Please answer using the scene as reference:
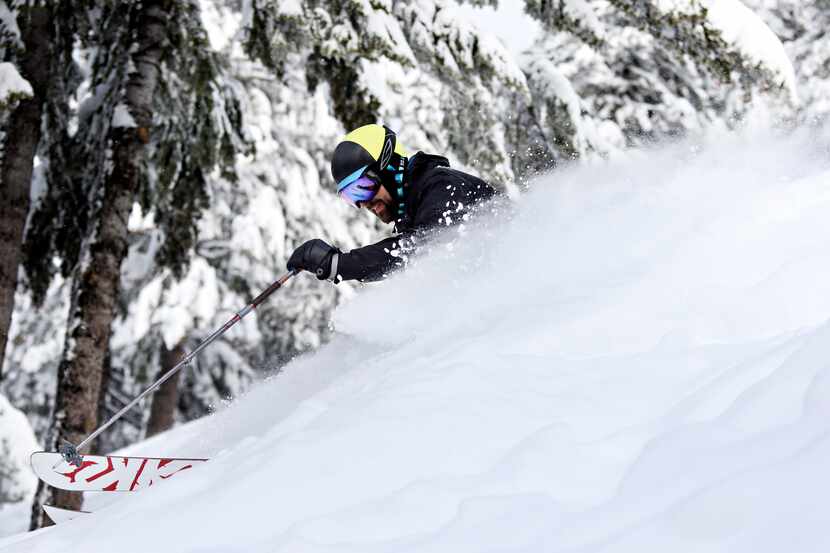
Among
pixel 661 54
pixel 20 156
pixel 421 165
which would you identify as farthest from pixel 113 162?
pixel 661 54

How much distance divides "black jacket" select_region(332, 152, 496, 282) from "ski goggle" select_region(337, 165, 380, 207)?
297 mm

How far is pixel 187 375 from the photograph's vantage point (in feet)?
54.8

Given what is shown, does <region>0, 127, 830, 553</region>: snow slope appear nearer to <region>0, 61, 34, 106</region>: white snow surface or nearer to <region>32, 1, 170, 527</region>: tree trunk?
<region>32, 1, 170, 527</region>: tree trunk

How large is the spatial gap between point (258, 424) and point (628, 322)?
7.01 feet

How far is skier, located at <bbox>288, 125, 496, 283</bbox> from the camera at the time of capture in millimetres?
4641

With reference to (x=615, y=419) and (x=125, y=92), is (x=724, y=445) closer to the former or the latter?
(x=615, y=419)

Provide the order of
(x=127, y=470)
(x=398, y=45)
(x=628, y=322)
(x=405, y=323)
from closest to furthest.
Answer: (x=628, y=322), (x=127, y=470), (x=405, y=323), (x=398, y=45)

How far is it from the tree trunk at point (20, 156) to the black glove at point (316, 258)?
318 centimetres

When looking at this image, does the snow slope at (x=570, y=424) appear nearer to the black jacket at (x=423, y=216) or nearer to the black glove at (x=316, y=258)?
the black jacket at (x=423, y=216)

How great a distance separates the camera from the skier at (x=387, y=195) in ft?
15.2

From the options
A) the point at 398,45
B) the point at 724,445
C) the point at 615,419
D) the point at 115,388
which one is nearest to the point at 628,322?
the point at 615,419

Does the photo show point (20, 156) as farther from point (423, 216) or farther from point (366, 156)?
point (423, 216)

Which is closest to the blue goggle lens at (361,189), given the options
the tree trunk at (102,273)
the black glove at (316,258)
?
the black glove at (316,258)

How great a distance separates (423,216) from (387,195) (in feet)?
1.63
